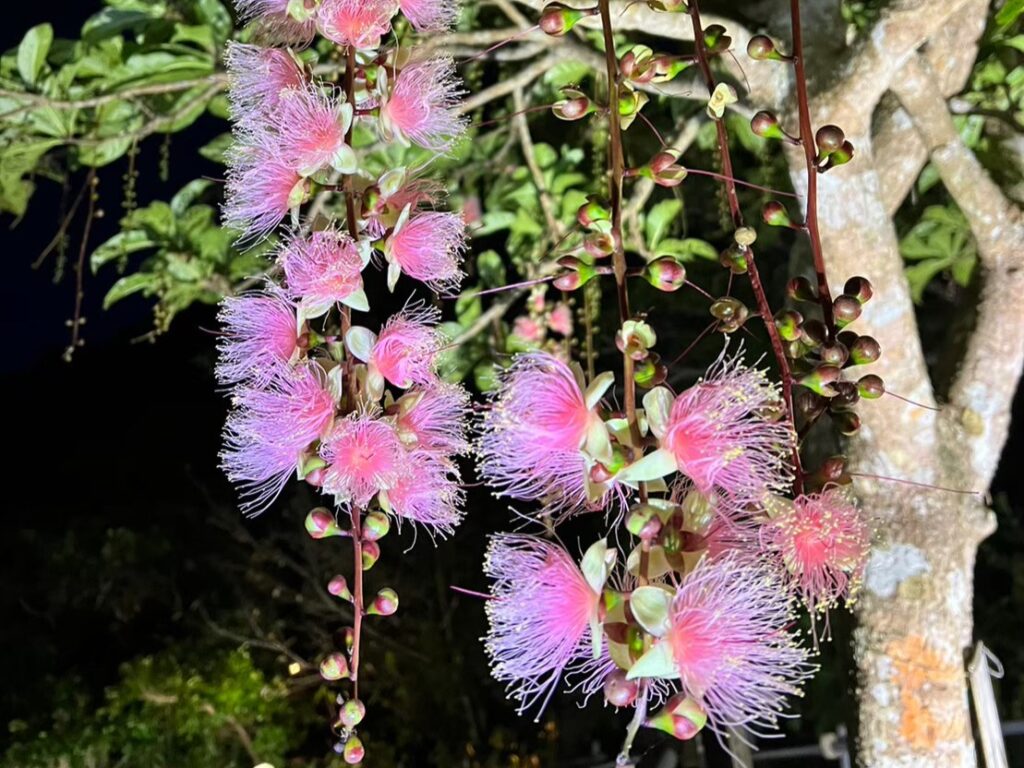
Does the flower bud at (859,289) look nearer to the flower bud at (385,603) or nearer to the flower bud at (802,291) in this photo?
the flower bud at (802,291)

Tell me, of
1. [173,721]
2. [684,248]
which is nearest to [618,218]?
[684,248]

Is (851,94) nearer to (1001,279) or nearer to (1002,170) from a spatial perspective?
(1001,279)

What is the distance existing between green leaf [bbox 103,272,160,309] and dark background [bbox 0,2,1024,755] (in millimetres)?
1259

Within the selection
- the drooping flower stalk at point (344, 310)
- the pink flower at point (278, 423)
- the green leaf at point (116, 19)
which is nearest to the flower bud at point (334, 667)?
the drooping flower stalk at point (344, 310)

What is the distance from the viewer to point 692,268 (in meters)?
1.60

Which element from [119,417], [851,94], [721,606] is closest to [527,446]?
[721,606]

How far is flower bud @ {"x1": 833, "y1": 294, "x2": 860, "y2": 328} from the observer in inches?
18.9

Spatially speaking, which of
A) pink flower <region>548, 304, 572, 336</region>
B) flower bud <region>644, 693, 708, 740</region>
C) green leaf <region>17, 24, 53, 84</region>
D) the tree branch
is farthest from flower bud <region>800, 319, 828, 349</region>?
green leaf <region>17, 24, 53, 84</region>

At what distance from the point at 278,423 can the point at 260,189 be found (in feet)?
0.55

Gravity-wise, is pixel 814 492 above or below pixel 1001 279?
above

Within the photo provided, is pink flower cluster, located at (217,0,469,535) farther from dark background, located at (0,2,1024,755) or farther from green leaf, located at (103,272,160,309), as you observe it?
dark background, located at (0,2,1024,755)

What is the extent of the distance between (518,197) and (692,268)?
1.19 feet

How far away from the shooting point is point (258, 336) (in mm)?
577

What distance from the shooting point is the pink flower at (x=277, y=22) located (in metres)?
0.60
